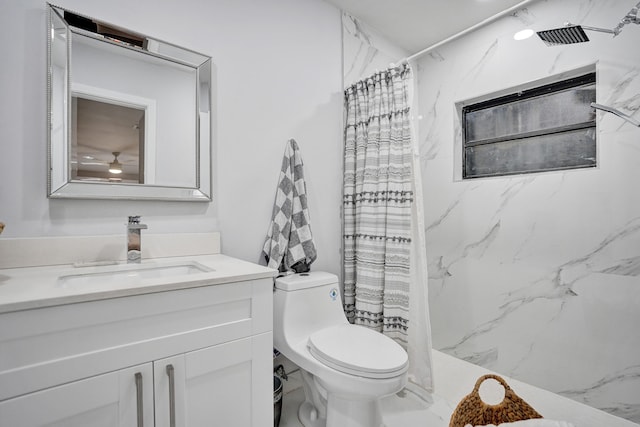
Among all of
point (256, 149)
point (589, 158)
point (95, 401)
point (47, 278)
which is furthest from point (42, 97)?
point (589, 158)

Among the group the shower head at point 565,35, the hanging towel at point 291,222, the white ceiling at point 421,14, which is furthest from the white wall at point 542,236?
the hanging towel at point 291,222

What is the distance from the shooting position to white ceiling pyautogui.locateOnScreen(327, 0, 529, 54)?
6.92ft

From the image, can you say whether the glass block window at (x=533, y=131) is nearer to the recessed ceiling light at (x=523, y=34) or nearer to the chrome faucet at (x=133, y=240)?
the recessed ceiling light at (x=523, y=34)

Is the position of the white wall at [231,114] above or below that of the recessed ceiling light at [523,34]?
below

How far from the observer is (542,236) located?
1.92m

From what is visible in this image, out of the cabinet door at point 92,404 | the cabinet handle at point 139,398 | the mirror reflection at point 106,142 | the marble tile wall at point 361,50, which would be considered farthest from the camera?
the marble tile wall at point 361,50

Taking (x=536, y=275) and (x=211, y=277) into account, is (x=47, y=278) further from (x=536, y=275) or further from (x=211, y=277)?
(x=536, y=275)

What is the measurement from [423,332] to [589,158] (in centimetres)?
142

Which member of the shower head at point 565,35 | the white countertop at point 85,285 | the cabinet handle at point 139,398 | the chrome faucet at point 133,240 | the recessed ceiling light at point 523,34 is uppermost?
the recessed ceiling light at point 523,34

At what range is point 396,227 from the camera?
1.83m

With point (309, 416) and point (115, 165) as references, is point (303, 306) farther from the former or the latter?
point (115, 165)

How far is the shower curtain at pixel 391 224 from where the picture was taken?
5.96 feet

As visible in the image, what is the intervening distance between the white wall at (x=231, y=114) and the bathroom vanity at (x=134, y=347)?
0.92 feet

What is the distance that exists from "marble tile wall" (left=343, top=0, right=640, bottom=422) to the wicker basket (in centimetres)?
105
